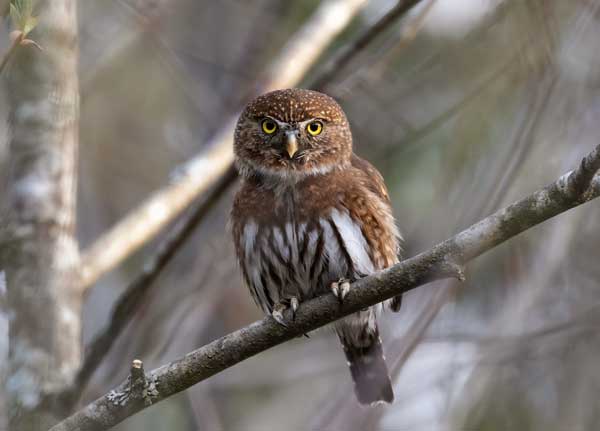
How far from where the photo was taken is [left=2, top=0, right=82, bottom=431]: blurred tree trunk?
190 inches

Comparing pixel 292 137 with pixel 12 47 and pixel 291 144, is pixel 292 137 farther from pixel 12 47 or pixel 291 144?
pixel 12 47

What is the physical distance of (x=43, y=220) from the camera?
5.23 metres

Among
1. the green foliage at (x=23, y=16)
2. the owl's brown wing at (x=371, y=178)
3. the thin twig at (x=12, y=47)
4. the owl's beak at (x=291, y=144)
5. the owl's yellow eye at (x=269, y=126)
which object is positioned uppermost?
the owl's yellow eye at (x=269, y=126)

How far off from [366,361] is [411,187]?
10.5 ft

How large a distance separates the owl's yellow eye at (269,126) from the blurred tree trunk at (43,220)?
1192 millimetres

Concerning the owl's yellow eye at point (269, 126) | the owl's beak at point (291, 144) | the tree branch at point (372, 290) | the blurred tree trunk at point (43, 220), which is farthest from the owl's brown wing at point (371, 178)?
the blurred tree trunk at point (43, 220)

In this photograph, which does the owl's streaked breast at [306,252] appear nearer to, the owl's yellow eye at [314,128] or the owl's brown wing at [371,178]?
the owl's brown wing at [371,178]

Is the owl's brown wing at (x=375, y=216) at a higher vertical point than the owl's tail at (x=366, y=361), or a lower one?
higher

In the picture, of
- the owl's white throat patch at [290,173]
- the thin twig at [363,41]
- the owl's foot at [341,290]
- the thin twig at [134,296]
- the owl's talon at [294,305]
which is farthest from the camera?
the owl's white throat patch at [290,173]

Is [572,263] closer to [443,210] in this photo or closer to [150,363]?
[443,210]

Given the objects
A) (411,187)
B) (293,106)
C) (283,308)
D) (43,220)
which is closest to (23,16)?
(283,308)

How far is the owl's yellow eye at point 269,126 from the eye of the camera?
5.74 meters

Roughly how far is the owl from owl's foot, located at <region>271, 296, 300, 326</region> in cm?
2

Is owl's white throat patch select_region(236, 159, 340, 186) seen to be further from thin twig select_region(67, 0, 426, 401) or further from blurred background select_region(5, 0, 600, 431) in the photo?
blurred background select_region(5, 0, 600, 431)
